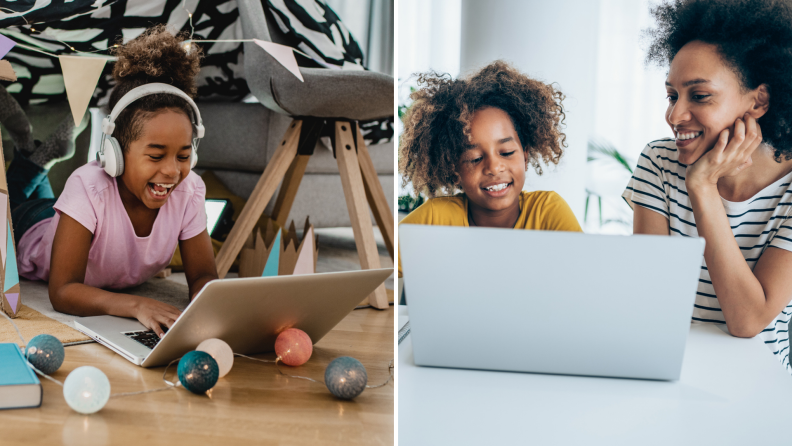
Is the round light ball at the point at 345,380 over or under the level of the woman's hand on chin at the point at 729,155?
under

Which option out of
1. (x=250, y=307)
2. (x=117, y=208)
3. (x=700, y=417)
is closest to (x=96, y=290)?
(x=117, y=208)

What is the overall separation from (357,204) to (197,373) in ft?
2.19

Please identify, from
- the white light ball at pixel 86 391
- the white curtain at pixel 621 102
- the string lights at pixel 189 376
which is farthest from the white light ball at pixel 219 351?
the white curtain at pixel 621 102

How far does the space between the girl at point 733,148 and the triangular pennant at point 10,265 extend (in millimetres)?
1112

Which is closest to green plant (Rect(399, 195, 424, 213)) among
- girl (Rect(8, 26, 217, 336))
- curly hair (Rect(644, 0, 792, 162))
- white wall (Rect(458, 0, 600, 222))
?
white wall (Rect(458, 0, 600, 222))

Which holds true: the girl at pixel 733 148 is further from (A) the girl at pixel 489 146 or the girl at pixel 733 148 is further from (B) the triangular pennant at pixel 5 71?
(B) the triangular pennant at pixel 5 71

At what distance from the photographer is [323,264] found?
1.59 metres

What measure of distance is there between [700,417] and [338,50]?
136cm

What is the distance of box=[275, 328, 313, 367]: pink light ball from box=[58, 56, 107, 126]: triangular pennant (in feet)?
1.62

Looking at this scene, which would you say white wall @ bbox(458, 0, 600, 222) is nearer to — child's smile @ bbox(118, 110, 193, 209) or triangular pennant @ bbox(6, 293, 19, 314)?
child's smile @ bbox(118, 110, 193, 209)

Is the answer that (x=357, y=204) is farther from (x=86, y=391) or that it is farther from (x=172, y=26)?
(x=86, y=391)

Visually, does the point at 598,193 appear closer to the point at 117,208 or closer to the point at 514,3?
the point at 514,3

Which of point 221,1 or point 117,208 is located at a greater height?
point 221,1

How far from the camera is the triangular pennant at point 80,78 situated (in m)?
0.94
